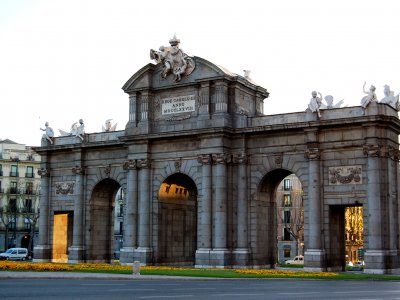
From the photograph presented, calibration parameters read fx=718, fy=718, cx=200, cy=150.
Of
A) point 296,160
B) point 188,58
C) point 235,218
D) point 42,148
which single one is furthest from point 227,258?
point 42,148

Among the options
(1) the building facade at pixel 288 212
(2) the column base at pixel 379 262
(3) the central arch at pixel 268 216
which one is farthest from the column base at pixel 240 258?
(1) the building facade at pixel 288 212

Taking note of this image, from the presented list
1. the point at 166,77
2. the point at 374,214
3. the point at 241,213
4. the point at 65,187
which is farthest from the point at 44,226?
the point at 374,214

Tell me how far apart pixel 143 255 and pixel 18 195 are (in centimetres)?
6219

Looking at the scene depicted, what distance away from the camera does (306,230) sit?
52.7 meters

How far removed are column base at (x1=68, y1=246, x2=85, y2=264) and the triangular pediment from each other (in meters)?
14.6

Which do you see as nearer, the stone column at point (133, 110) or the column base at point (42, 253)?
the stone column at point (133, 110)

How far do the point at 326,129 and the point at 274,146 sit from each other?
455 centimetres

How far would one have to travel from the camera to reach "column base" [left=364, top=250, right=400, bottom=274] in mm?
48906

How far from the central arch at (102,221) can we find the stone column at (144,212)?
636cm

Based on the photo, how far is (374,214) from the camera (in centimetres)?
4972

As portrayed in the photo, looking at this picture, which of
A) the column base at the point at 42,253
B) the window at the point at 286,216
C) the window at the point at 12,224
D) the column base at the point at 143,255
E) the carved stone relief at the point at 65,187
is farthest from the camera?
the window at the point at 12,224

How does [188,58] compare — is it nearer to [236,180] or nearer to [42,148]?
[236,180]

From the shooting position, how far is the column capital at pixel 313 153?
52312mm

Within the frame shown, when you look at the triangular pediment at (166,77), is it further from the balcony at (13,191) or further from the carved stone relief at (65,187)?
the balcony at (13,191)
